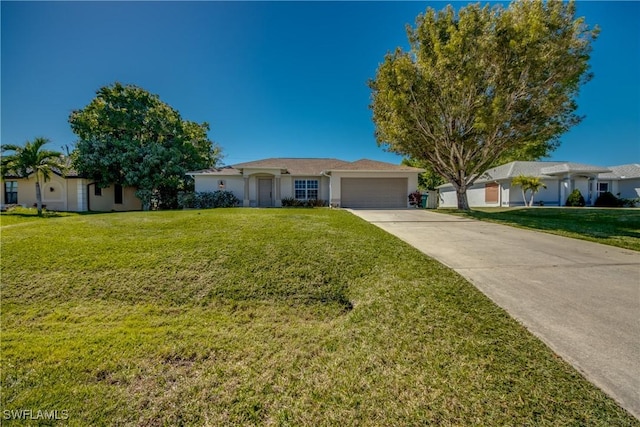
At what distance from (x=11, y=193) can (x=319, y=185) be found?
909 inches

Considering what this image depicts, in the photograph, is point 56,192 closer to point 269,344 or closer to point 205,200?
point 205,200

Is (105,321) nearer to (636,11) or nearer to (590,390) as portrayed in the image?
(590,390)

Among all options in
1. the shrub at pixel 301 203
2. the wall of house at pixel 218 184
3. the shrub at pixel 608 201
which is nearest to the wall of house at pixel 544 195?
the shrub at pixel 608 201

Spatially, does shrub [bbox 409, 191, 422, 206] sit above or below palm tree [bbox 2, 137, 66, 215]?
below

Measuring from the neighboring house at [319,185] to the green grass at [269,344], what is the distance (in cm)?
1290

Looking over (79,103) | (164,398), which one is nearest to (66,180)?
(79,103)

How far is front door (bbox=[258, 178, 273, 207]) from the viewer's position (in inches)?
752

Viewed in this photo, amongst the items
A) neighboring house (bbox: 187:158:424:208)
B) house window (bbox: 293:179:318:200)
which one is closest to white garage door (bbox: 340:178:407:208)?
neighboring house (bbox: 187:158:424:208)

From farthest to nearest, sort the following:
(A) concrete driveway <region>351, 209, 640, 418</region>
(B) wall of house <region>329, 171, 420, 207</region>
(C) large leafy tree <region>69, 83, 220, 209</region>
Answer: (C) large leafy tree <region>69, 83, 220, 209</region>, (B) wall of house <region>329, 171, 420, 207</region>, (A) concrete driveway <region>351, 209, 640, 418</region>

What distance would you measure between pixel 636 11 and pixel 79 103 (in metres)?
33.7

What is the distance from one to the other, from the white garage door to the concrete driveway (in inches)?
450

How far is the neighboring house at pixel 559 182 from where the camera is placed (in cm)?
2191

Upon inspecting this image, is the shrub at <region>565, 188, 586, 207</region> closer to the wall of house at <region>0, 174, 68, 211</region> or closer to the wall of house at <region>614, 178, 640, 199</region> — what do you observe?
the wall of house at <region>614, 178, 640, 199</region>

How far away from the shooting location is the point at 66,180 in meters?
19.8
